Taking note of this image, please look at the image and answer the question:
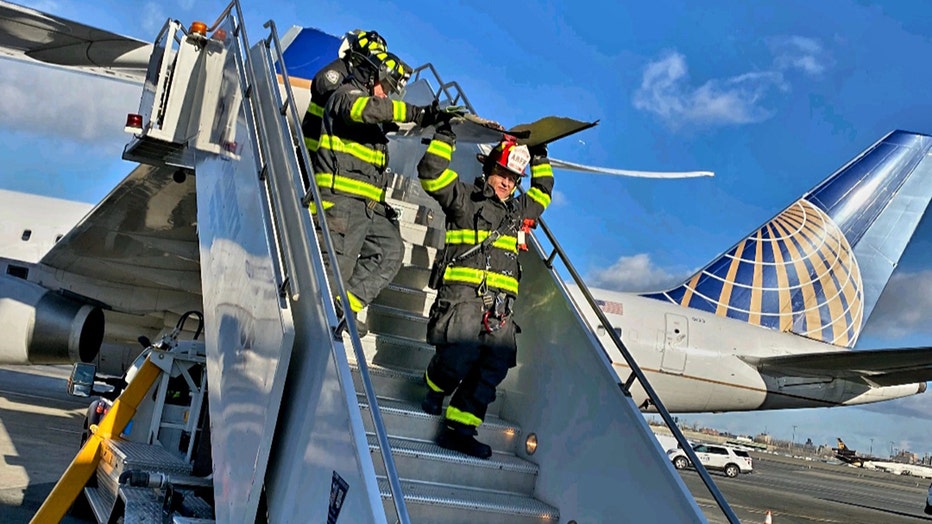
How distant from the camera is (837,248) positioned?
16953 millimetres

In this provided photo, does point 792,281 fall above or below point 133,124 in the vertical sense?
above

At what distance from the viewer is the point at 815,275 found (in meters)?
16.8

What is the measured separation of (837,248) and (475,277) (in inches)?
589

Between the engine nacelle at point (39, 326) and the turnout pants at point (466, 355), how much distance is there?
760 cm

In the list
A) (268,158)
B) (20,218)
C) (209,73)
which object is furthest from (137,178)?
(268,158)

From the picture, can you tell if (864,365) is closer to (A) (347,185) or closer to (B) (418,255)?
(B) (418,255)

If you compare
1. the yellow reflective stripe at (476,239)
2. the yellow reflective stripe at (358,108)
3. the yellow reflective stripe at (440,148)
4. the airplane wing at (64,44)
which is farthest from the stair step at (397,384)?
the airplane wing at (64,44)

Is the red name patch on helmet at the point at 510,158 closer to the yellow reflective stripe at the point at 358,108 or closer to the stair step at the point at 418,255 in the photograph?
the yellow reflective stripe at the point at 358,108

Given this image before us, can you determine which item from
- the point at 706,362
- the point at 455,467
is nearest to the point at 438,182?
the point at 455,467

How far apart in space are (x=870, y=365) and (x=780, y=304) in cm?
387

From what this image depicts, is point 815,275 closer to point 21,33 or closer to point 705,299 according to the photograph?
point 705,299

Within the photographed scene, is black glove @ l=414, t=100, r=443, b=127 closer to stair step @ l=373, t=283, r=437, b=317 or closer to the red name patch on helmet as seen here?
the red name patch on helmet

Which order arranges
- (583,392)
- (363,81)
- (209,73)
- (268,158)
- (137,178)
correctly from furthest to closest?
(137,178), (209,73), (363,81), (583,392), (268,158)

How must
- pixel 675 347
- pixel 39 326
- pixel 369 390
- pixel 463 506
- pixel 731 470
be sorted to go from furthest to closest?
pixel 731 470 → pixel 675 347 → pixel 39 326 → pixel 463 506 → pixel 369 390
